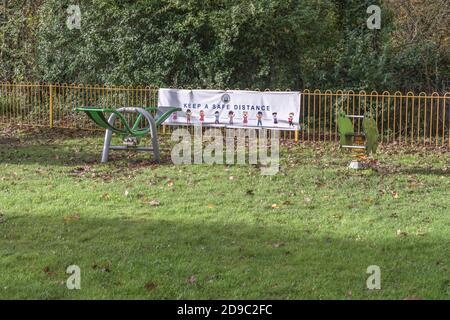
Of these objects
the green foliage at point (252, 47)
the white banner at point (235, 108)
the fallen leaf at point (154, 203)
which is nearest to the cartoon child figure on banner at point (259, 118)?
the white banner at point (235, 108)

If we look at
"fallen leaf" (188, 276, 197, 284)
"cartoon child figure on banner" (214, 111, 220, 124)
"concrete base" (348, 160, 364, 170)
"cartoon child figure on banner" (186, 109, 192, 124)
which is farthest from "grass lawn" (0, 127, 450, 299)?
"cartoon child figure on banner" (186, 109, 192, 124)

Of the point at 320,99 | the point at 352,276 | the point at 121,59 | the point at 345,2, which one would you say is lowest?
the point at 352,276

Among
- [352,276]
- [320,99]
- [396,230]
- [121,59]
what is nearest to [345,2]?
[320,99]

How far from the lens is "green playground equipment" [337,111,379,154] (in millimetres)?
10820

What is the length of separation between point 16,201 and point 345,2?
42.6 ft

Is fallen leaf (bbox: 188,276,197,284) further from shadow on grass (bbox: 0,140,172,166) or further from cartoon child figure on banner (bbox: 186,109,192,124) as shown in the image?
cartoon child figure on banner (bbox: 186,109,192,124)

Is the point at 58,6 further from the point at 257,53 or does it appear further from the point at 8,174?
the point at 8,174

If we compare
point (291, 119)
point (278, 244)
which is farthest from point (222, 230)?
point (291, 119)

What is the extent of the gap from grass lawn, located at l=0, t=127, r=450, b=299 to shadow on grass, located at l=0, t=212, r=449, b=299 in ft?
0.05

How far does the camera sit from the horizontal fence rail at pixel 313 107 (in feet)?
52.9

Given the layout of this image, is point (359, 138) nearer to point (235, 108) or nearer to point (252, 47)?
point (235, 108)

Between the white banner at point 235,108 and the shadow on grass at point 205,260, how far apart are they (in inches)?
Answer: 324

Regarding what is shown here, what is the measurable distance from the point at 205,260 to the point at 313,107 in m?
11.5

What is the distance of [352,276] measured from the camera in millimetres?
5598
